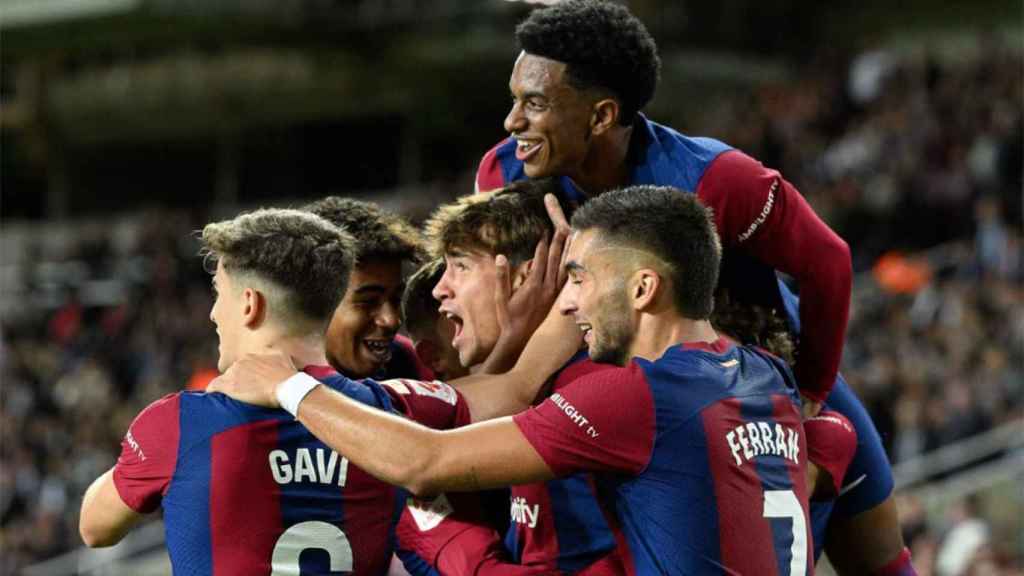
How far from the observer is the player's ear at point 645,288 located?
12.8 feet

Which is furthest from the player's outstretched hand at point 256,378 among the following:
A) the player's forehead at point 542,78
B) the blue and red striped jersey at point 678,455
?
the player's forehead at point 542,78

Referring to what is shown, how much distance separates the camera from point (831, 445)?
4645 millimetres

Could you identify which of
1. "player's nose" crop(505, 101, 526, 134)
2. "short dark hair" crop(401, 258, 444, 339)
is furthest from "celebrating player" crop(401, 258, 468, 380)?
"player's nose" crop(505, 101, 526, 134)

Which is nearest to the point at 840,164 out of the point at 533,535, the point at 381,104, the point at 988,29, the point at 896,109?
the point at 896,109

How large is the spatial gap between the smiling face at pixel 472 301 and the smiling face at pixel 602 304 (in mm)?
533

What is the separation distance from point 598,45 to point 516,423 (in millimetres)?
1257

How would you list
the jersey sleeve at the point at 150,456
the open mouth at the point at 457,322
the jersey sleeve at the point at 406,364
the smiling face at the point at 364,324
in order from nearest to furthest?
the jersey sleeve at the point at 150,456 → the open mouth at the point at 457,322 → the smiling face at the point at 364,324 → the jersey sleeve at the point at 406,364

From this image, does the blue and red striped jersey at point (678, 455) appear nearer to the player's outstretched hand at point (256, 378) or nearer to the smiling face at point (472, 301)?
the player's outstretched hand at point (256, 378)

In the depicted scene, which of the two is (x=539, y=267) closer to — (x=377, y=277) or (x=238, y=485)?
(x=377, y=277)

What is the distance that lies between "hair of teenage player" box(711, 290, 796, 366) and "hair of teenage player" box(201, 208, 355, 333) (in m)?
1.18

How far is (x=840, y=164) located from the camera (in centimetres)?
1561

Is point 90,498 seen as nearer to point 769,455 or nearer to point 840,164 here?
point 769,455

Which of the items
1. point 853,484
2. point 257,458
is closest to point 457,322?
point 257,458

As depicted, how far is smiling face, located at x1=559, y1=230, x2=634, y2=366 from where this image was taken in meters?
3.94
